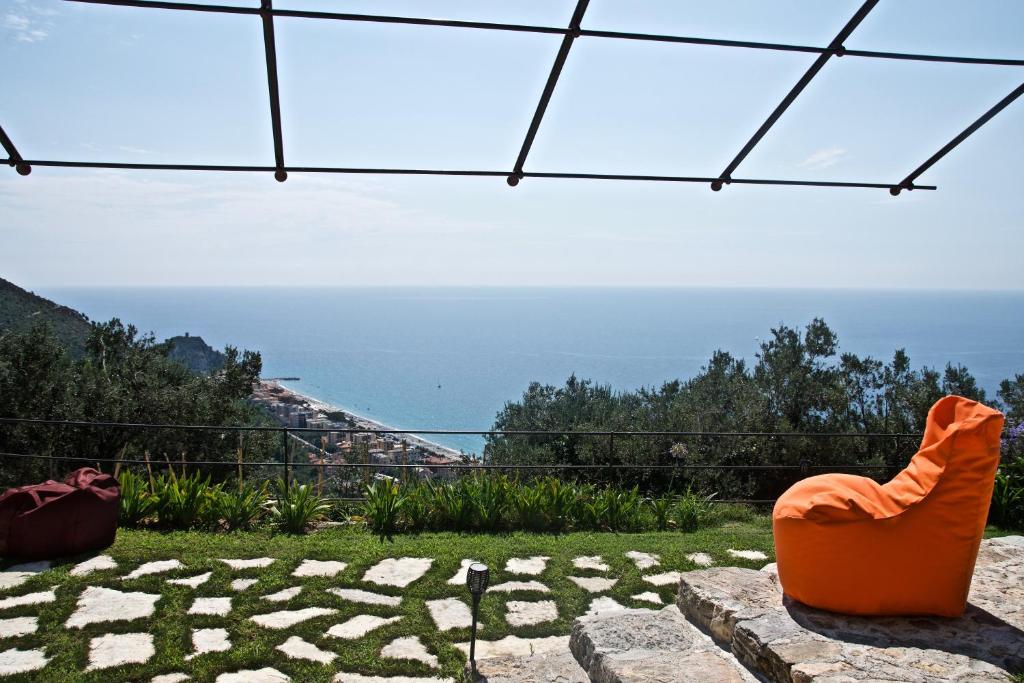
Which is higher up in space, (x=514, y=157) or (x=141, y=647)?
(x=514, y=157)

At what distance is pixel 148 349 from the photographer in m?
11.8

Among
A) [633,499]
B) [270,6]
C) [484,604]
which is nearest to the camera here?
[270,6]

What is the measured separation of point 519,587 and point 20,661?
109 inches

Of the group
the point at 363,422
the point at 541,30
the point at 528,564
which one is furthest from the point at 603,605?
the point at 363,422

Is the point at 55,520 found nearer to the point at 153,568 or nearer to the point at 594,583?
the point at 153,568

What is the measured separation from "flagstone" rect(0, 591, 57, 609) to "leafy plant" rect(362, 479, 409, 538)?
92.9 inches

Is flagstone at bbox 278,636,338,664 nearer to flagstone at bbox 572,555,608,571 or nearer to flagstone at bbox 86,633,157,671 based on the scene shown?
flagstone at bbox 86,633,157,671

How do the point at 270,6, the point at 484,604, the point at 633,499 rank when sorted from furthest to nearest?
1. the point at 633,499
2. the point at 484,604
3. the point at 270,6

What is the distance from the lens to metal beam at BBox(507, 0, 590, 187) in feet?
8.68

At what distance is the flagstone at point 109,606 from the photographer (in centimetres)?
399

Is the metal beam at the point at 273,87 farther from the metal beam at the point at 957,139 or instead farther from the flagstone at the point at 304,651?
the metal beam at the point at 957,139

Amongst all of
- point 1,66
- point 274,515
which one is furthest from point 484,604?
point 1,66

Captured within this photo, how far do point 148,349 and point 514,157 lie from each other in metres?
10.6

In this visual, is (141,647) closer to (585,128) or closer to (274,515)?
(274,515)
